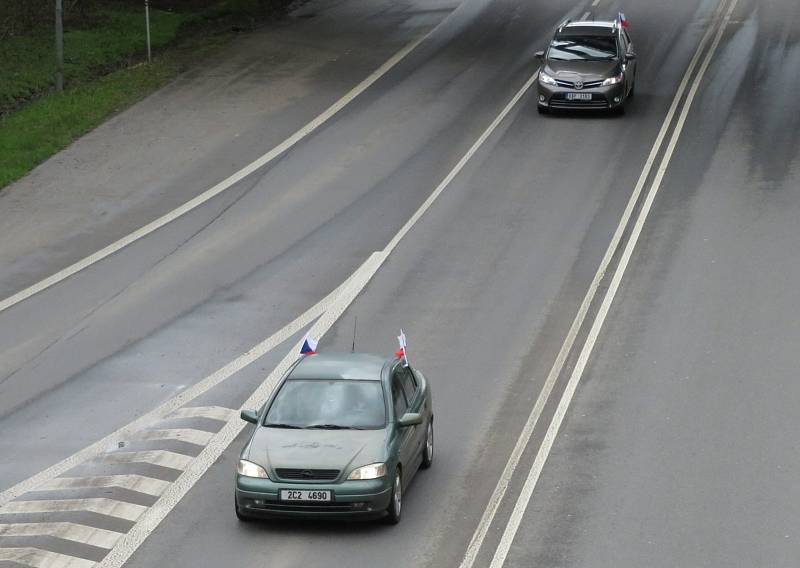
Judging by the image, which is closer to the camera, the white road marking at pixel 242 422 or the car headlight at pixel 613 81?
the white road marking at pixel 242 422

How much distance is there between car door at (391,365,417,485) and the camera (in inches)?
587

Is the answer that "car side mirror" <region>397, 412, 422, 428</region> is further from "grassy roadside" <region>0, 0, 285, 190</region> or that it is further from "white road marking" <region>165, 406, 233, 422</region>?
"grassy roadside" <region>0, 0, 285, 190</region>

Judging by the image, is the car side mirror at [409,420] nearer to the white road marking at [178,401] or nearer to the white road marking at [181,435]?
the white road marking at [181,435]

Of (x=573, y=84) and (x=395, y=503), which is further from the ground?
(x=395, y=503)

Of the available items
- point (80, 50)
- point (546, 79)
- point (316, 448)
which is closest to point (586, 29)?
point (546, 79)

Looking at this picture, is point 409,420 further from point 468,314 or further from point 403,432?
point 468,314

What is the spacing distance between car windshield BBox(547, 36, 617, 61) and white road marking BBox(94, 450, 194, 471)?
18.9m

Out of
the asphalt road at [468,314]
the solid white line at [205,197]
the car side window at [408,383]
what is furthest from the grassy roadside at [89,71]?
the car side window at [408,383]

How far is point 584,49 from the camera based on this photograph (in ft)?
110

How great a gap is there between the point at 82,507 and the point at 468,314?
26.5ft

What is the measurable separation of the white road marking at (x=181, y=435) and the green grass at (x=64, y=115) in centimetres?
1297

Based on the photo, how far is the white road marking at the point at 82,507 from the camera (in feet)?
49.9

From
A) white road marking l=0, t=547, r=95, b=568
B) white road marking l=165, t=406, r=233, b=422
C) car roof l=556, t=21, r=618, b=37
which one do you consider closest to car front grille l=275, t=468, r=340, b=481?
white road marking l=0, t=547, r=95, b=568

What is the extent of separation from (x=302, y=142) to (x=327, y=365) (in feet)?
52.6
